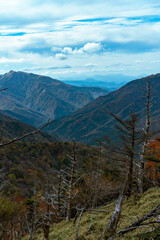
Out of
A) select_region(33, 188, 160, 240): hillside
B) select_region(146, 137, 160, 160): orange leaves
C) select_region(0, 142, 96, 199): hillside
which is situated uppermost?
select_region(146, 137, 160, 160): orange leaves

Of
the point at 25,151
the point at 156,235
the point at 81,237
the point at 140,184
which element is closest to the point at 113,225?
the point at 156,235

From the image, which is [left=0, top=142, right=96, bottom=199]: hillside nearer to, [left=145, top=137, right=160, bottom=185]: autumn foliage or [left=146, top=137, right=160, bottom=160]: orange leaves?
[left=145, top=137, right=160, bottom=185]: autumn foliage

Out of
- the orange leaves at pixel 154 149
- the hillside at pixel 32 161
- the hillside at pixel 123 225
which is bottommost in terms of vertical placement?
the hillside at pixel 32 161

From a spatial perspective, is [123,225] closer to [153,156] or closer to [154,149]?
[153,156]

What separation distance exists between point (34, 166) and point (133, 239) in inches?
4459

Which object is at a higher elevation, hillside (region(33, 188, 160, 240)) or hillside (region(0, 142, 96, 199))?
hillside (region(33, 188, 160, 240))

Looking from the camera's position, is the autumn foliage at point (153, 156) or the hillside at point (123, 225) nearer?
the hillside at point (123, 225)

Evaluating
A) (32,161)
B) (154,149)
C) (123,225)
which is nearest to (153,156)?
(154,149)

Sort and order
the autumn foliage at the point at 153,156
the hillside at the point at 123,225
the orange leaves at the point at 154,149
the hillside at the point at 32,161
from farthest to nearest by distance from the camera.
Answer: the hillside at the point at 32,161, the orange leaves at the point at 154,149, the autumn foliage at the point at 153,156, the hillside at the point at 123,225

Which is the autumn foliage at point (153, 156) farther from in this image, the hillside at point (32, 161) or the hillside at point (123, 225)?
the hillside at point (32, 161)

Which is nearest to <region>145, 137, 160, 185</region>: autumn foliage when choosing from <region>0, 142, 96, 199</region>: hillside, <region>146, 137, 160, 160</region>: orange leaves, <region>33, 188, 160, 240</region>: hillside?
<region>146, 137, 160, 160</region>: orange leaves

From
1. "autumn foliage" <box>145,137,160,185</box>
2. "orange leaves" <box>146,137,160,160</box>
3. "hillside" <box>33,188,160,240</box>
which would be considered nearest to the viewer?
"hillside" <box>33,188,160,240</box>

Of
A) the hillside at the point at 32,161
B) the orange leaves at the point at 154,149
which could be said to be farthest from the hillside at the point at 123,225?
the hillside at the point at 32,161

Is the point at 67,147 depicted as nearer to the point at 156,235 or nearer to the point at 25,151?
the point at 25,151
